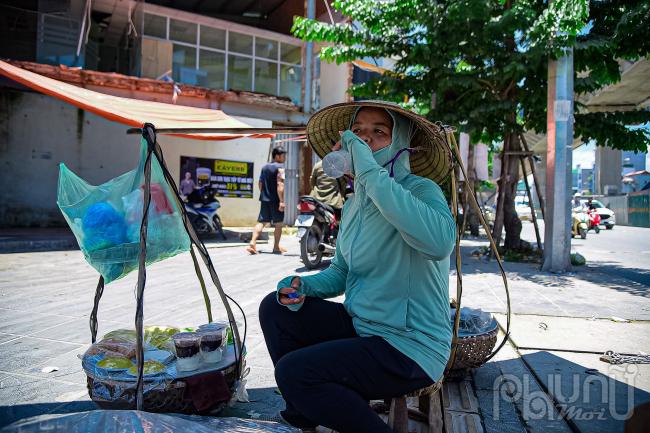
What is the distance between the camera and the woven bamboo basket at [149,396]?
1.91 metres

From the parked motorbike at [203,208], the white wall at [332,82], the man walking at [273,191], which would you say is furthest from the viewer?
the white wall at [332,82]

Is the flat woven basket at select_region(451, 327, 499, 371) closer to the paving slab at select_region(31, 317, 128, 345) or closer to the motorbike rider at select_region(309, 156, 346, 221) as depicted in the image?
the paving slab at select_region(31, 317, 128, 345)

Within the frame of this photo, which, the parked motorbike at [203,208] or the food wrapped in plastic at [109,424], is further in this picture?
the parked motorbike at [203,208]

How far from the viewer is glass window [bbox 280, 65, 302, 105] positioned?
1438 centimetres

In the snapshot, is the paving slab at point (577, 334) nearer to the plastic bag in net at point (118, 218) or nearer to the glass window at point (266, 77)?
the plastic bag in net at point (118, 218)

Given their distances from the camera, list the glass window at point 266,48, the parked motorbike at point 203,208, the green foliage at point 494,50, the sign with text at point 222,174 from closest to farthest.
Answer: the green foliage at point 494,50
the parked motorbike at point 203,208
the sign with text at point 222,174
the glass window at point 266,48

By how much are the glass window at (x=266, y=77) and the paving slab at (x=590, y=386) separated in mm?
12493

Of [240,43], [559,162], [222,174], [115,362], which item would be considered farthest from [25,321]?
[240,43]

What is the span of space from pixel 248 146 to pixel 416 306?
42.5 feet

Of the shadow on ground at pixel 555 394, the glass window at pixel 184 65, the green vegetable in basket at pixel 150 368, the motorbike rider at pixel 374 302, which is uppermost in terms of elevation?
the glass window at pixel 184 65

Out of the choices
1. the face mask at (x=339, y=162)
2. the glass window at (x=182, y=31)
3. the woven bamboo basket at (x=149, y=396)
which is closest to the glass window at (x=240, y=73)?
the glass window at (x=182, y=31)

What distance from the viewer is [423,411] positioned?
6.84 ft

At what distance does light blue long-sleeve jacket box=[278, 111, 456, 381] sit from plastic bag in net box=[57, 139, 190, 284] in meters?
1.04

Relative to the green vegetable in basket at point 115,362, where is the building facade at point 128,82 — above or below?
above
